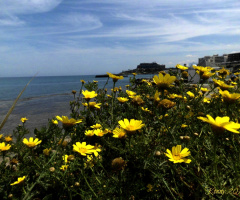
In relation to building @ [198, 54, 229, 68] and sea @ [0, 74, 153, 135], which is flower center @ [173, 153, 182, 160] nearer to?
sea @ [0, 74, 153, 135]

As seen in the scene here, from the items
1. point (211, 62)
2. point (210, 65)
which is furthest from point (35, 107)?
point (211, 62)

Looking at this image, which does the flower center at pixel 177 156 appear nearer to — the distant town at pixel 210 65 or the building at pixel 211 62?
the distant town at pixel 210 65

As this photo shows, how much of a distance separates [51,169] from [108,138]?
607mm

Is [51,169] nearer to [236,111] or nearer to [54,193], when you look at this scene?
[54,193]

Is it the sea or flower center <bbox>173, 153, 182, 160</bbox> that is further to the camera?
the sea

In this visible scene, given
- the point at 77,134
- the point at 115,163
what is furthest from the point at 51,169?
the point at 77,134

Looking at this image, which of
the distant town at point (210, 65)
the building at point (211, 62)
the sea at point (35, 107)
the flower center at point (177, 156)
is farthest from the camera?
the building at point (211, 62)

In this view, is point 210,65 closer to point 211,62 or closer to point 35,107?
point 211,62

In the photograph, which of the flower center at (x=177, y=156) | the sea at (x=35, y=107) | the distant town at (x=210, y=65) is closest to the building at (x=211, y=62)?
the distant town at (x=210, y=65)

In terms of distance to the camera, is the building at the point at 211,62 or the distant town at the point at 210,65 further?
the building at the point at 211,62

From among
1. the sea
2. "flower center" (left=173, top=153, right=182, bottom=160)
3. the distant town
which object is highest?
the distant town

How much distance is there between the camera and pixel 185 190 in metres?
1.51

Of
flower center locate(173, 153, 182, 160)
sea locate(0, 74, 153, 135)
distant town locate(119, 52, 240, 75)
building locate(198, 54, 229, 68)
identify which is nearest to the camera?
flower center locate(173, 153, 182, 160)

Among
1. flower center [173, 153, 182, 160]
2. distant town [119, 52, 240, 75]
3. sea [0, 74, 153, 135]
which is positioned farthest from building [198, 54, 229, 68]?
flower center [173, 153, 182, 160]
